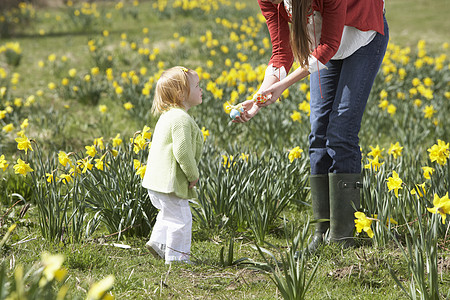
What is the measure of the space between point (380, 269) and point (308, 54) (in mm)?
1094

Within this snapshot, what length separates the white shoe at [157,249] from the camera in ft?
8.48

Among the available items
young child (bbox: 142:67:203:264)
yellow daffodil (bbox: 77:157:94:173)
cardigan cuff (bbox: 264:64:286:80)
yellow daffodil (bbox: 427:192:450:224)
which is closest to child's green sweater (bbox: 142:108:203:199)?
young child (bbox: 142:67:203:264)

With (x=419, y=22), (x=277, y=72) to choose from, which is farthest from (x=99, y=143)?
(x=419, y=22)

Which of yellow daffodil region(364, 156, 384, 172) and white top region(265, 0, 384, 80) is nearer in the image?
white top region(265, 0, 384, 80)

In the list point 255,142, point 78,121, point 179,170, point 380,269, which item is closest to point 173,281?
point 179,170

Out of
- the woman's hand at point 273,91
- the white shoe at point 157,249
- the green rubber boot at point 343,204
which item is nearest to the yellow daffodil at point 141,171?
the white shoe at point 157,249

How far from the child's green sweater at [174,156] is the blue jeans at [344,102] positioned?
2.21 feet

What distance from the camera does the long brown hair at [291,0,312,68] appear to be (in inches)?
91.0

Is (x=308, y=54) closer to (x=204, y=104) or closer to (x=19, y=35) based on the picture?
(x=204, y=104)

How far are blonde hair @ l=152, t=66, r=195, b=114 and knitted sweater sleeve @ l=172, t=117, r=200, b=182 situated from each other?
0.15 metres

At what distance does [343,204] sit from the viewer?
2.63m

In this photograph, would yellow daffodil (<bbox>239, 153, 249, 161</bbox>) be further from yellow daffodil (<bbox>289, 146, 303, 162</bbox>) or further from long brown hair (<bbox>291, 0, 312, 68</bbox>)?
long brown hair (<bbox>291, 0, 312, 68</bbox>)

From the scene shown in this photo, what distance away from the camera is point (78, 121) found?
18.0 ft

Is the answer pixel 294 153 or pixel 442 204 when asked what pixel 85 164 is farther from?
pixel 442 204
